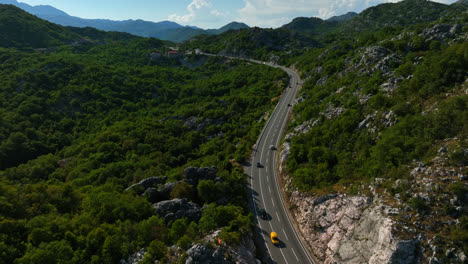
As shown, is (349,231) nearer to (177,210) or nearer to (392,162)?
(392,162)

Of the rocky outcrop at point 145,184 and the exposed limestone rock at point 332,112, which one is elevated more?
the exposed limestone rock at point 332,112

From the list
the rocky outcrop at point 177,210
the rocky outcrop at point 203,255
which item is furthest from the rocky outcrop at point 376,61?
the rocky outcrop at point 203,255

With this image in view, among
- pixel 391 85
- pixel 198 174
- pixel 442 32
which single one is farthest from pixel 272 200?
pixel 442 32

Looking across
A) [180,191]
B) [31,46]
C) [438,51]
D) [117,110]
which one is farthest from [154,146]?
[31,46]

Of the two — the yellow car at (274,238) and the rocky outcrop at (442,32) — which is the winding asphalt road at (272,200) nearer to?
the yellow car at (274,238)

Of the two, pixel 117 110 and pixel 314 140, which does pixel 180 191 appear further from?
pixel 117 110
